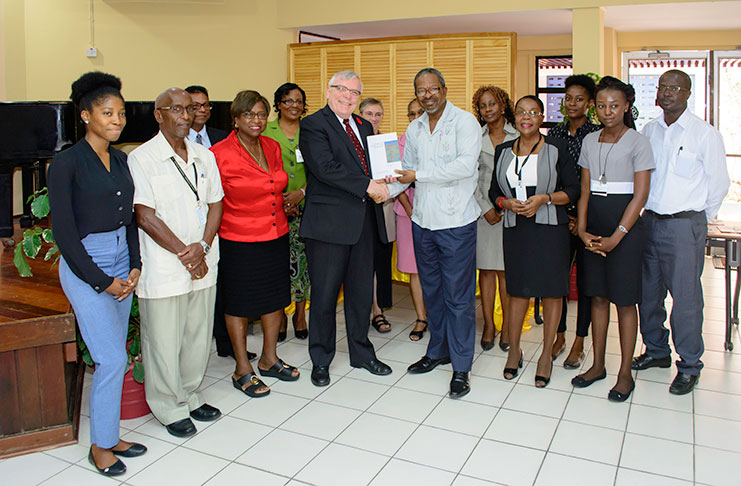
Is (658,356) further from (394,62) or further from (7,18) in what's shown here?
(7,18)

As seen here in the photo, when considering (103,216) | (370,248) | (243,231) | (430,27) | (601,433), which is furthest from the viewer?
(430,27)

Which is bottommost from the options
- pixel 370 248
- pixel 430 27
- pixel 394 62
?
pixel 370 248

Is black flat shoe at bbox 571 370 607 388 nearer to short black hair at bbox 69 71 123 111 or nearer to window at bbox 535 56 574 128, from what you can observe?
short black hair at bbox 69 71 123 111

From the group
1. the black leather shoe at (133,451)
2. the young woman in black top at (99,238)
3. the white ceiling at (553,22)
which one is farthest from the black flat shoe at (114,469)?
the white ceiling at (553,22)

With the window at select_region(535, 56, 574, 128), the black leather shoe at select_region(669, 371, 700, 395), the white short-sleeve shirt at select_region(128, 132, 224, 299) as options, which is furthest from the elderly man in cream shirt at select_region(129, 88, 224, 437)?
the window at select_region(535, 56, 574, 128)

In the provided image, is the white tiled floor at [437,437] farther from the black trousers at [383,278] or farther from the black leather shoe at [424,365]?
the black trousers at [383,278]

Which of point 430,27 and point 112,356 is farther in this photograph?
point 430,27

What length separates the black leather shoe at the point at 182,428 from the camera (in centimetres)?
337

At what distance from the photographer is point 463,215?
3.85 meters

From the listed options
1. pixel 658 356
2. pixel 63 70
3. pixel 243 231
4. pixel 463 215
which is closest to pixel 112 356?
pixel 243 231

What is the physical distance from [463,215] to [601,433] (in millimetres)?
1430

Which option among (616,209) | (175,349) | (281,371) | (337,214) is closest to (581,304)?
(616,209)

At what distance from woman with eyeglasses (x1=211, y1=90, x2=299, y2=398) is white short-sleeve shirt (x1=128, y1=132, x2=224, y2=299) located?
418mm

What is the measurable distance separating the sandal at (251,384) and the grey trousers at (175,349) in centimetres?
34
